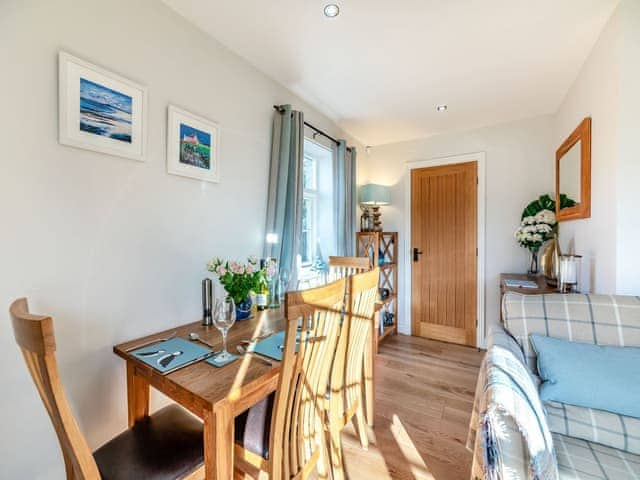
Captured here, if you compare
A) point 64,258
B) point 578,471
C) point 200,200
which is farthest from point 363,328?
point 64,258

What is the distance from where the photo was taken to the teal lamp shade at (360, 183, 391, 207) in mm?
3428

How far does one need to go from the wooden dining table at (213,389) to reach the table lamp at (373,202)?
2.51 m

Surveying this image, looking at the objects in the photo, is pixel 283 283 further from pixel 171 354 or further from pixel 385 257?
pixel 385 257

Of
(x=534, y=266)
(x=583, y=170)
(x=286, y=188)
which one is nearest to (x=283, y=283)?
(x=286, y=188)

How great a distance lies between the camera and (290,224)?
2238 millimetres

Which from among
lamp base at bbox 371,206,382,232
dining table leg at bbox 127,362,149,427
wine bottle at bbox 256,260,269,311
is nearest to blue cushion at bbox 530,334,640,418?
wine bottle at bbox 256,260,269,311

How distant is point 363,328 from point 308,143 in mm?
1928

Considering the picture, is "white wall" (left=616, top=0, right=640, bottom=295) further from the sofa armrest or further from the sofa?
the sofa armrest

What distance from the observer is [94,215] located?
1252mm

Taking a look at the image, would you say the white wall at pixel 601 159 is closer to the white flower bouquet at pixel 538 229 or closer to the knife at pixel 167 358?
the white flower bouquet at pixel 538 229

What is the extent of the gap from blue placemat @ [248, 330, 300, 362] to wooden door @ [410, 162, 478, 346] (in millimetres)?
2610

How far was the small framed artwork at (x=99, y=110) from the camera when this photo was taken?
1.16m

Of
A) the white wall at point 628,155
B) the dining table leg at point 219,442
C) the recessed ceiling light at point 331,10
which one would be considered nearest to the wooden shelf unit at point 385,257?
the white wall at point 628,155

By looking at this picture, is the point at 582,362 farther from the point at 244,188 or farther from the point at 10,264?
the point at 10,264
